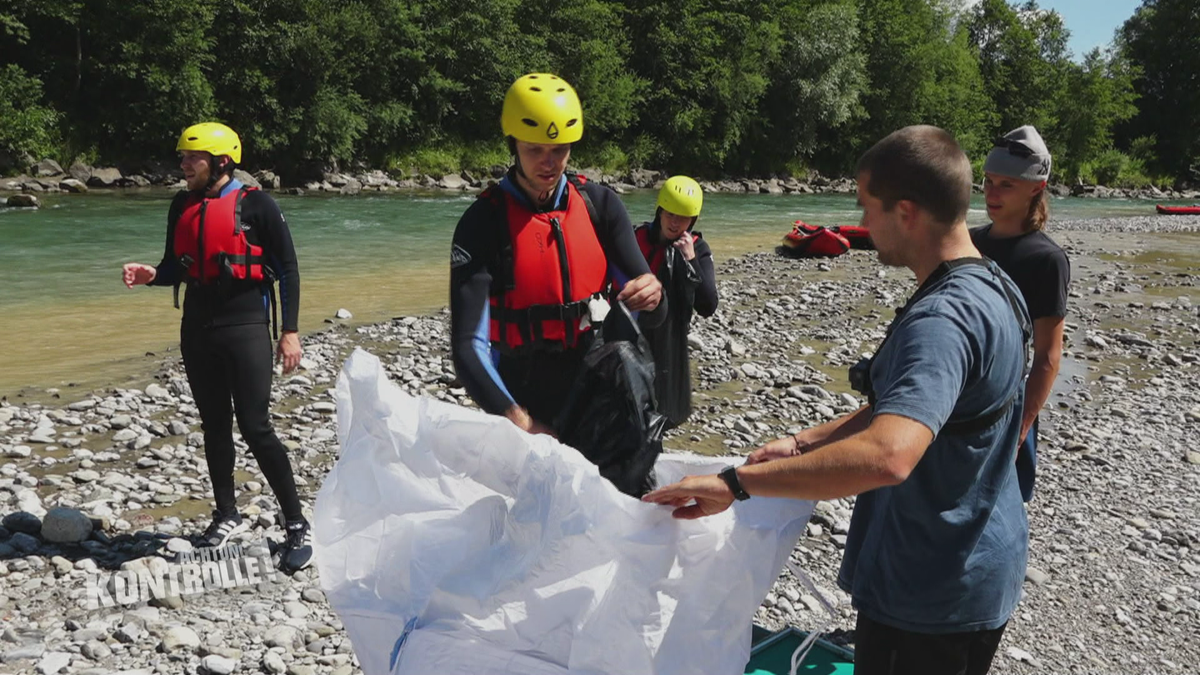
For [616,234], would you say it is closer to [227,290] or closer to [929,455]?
[929,455]

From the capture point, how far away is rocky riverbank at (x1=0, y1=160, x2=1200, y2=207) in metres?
26.5

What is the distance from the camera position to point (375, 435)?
7.38 feet

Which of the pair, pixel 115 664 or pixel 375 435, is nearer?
pixel 375 435

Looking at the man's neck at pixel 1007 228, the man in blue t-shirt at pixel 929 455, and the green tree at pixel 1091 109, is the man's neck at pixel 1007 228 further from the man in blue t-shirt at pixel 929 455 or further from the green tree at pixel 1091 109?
the green tree at pixel 1091 109

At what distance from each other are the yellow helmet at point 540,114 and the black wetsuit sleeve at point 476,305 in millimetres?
270

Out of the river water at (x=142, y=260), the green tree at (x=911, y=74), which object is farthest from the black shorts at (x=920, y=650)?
A: the green tree at (x=911, y=74)

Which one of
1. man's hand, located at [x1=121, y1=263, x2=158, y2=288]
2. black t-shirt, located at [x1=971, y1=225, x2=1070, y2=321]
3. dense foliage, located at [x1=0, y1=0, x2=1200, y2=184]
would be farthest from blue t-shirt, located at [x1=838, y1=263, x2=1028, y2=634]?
dense foliage, located at [x1=0, y1=0, x2=1200, y2=184]

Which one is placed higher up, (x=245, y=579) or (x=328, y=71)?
(x=328, y=71)

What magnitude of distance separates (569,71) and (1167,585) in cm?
4436

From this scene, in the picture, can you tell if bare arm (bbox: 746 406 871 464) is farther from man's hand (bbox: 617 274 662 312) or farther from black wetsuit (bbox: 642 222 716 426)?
black wetsuit (bbox: 642 222 716 426)

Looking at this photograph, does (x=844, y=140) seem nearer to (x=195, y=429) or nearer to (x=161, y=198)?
(x=161, y=198)

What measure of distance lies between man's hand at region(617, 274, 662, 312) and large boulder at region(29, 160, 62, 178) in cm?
2983

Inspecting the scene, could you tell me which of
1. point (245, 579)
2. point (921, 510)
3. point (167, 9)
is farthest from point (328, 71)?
→ point (921, 510)

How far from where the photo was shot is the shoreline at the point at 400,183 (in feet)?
89.2
